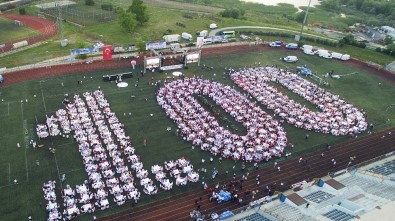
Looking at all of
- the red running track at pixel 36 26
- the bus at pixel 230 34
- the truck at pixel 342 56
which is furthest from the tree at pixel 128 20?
the truck at pixel 342 56

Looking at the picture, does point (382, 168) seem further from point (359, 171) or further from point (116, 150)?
point (116, 150)

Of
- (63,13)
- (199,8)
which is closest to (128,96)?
(63,13)

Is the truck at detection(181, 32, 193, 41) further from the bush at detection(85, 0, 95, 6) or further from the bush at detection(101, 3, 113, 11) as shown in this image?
the bush at detection(85, 0, 95, 6)

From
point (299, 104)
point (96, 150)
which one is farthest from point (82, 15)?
point (299, 104)

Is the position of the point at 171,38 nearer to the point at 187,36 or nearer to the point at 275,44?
the point at 187,36

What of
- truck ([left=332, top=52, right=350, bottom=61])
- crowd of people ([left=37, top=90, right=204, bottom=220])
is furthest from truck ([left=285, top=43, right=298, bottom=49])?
crowd of people ([left=37, top=90, right=204, bottom=220])

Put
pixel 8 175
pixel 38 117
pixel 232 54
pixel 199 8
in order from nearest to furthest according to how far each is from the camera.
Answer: pixel 8 175
pixel 38 117
pixel 232 54
pixel 199 8
